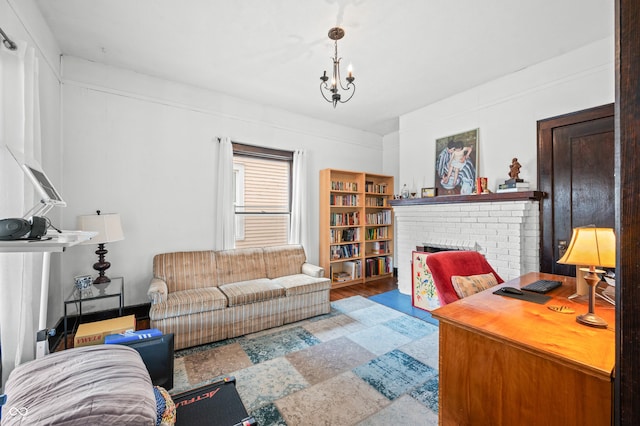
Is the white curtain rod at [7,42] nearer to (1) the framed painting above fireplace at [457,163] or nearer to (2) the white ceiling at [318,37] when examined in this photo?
(2) the white ceiling at [318,37]

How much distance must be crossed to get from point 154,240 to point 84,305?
915 mm

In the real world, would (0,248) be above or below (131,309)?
above

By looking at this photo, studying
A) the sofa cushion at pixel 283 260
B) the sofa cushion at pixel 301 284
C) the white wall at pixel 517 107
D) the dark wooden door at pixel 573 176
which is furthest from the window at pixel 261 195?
the dark wooden door at pixel 573 176

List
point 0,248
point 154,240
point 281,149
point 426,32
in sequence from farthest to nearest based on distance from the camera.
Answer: point 281,149 < point 154,240 < point 426,32 < point 0,248

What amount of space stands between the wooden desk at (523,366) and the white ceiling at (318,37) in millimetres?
2318

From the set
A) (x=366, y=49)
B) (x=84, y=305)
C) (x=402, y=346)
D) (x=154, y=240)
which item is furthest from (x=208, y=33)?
(x=402, y=346)

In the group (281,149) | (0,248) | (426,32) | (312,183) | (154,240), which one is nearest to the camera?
(0,248)

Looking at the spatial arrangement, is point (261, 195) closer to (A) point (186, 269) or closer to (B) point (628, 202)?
(A) point (186, 269)

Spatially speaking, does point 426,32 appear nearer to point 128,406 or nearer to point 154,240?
point 128,406

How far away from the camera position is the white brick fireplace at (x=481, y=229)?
3148 millimetres

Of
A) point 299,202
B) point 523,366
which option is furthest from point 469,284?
point 299,202

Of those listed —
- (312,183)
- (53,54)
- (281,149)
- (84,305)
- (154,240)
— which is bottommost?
(84,305)

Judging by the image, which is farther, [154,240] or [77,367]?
[154,240]

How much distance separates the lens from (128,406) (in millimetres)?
999
